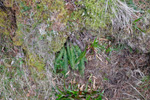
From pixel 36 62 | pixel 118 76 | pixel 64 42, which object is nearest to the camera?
pixel 64 42

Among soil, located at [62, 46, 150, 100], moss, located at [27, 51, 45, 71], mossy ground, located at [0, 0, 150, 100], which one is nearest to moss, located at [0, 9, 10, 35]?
mossy ground, located at [0, 0, 150, 100]

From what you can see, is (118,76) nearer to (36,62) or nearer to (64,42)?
(64,42)

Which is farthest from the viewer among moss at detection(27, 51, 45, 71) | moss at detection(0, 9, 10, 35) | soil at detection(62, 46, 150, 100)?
soil at detection(62, 46, 150, 100)

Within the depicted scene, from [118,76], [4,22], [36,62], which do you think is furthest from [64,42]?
[118,76]

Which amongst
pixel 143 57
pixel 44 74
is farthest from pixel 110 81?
pixel 44 74

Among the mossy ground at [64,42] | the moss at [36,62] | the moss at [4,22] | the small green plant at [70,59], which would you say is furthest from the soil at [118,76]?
the moss at [4,22]

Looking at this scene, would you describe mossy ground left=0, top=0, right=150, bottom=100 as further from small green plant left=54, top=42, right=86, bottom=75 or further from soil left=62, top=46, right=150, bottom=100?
small green plant left=54, top=42, right=86, bottom=75

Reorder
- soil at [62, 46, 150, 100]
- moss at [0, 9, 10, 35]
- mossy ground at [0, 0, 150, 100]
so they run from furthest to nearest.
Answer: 1. soil at [62, 46, 150, 100]
2. moss at [0, 9, 10, 35]
3. mossy ground at [0, 0, 150, 100]

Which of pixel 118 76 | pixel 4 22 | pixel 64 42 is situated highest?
pixel 4 22

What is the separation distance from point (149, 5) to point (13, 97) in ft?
10.2

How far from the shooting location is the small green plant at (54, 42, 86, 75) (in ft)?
6.90

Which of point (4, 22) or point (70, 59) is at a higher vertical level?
point (4, 22)

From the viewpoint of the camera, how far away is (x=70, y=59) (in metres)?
2.12

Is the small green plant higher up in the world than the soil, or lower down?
higher up
